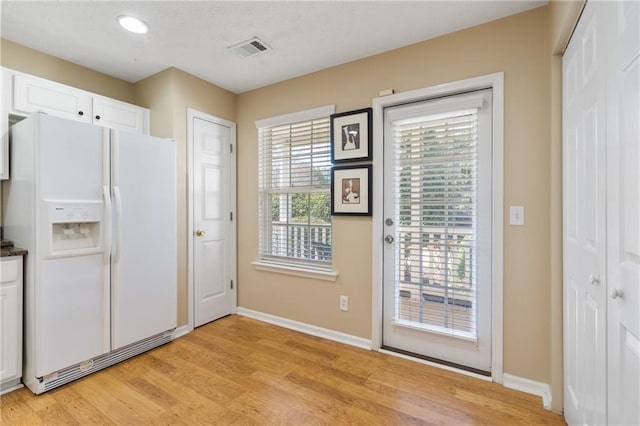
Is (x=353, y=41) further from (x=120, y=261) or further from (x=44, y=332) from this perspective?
(x=44, y=332)

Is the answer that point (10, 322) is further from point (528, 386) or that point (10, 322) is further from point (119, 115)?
point (528, 386)

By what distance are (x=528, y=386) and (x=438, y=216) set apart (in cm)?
122

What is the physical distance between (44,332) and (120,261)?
1.90 ft

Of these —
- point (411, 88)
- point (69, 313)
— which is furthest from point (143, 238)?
point (411, 88)

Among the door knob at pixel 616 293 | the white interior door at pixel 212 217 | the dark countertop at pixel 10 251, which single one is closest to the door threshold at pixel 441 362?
the door knob at pixel 616 293

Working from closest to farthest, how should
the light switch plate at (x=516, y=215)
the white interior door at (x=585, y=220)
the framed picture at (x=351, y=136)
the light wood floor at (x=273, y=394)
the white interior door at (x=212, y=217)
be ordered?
1. the white interior door at (x=585, y=220)
2. the light wood floor at (x=273, y=394)
3. the light switch plate at (x=516, y=215)
4. the framed picture at (x=351, y=136)
5. the white interior door at (x=212, y=217)

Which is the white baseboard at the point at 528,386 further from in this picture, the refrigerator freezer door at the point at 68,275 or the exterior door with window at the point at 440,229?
the refrigerator freezer door at the point at 68,275

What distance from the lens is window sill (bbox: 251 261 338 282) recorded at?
278cm

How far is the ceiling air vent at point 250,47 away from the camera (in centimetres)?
235

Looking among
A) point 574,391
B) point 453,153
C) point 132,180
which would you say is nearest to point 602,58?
point 453,153

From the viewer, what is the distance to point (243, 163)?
11.0 feet

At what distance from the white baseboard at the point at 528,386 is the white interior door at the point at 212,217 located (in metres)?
2.59

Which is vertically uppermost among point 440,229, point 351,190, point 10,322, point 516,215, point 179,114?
Answer: point 179,114

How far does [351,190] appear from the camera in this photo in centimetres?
263
